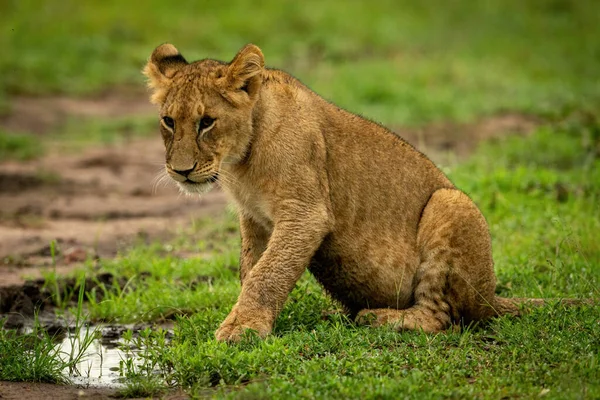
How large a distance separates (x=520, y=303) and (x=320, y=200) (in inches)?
54.4

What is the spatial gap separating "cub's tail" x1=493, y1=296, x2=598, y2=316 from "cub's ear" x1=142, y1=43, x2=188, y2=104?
2351 millimetres

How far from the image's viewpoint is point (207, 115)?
561 centimetres

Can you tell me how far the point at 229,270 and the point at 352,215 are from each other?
181 cm

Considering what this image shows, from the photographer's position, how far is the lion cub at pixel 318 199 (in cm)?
564

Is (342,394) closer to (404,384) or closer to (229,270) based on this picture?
(404,384)

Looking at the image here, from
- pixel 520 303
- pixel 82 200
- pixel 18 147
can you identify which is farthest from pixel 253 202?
pixel 18 147

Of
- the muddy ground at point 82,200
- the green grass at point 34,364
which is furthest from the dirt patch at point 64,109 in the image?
the green grass at point 34,364

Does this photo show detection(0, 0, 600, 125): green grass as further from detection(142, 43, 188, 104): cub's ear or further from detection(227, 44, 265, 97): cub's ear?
detection(227, 44, 265, 97): cub's ear

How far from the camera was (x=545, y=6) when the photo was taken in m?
23.8

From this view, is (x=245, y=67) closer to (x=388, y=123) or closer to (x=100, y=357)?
(x=100, y=357)

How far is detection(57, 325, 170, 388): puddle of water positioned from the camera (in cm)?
559

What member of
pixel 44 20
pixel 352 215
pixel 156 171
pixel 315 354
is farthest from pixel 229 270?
pixel 44 20

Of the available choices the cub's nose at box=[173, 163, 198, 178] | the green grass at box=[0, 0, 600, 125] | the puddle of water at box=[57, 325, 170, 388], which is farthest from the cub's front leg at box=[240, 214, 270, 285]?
the green grass at box=[0, 0, 600, 125]

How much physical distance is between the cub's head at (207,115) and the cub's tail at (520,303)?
5.89ft
